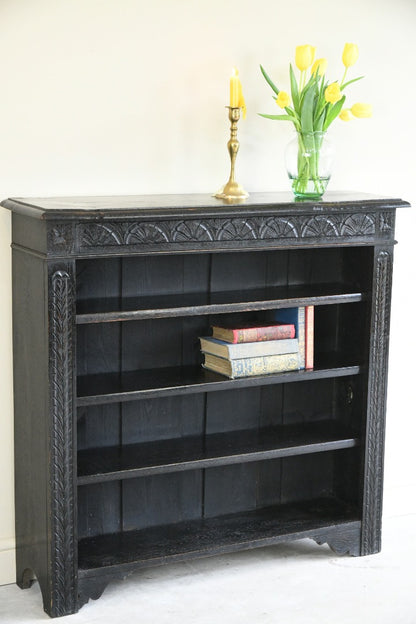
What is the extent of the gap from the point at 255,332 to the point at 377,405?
0.53m

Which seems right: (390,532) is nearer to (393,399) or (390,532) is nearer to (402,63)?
(393,399)

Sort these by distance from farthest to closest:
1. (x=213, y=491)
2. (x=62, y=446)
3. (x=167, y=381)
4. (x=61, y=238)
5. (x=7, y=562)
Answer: (x=213, y=491), (x=7, y=562), (x=167, y=381), (x=62, y=446), (x=61, y=238)

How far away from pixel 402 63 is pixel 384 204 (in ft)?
2.40

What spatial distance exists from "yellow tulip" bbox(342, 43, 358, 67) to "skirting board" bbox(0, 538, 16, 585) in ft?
6.47

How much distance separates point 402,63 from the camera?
11.5 ft

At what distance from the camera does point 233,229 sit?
2.88m

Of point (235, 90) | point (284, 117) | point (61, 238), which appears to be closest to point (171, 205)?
point (61, 238)

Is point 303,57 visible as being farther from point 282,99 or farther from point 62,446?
point 62,446

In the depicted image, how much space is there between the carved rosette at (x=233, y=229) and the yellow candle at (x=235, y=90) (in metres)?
0.41

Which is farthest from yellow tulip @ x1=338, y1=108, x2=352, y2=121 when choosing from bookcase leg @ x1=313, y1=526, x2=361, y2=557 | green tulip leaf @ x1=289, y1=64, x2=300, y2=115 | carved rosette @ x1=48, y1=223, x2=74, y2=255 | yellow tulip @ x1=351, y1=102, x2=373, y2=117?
bookcase leg @ x1=313, y1=526, x2=361, y2=557

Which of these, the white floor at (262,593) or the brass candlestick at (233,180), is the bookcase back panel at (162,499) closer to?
the white floor at (262,593)

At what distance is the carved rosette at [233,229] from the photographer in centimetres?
270

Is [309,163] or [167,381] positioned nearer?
[167,381]

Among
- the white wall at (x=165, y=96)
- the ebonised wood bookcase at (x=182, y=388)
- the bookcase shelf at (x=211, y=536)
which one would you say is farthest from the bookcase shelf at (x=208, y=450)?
the white wall at (x=165, y=96)
